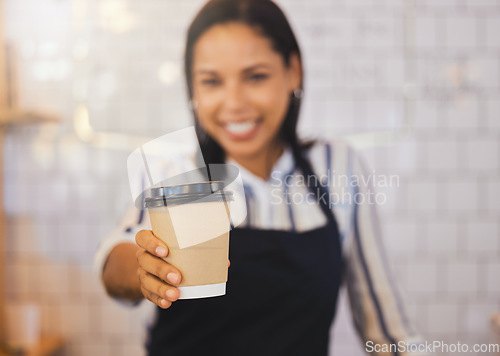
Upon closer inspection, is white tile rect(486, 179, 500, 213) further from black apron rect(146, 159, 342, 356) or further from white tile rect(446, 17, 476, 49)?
black apron rect(146, 159, 342, 356)

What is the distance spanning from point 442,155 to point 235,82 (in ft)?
1.48

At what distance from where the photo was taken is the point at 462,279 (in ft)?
2.62

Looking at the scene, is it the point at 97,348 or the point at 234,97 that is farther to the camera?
the point at 97,348

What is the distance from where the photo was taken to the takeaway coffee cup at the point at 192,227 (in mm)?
318

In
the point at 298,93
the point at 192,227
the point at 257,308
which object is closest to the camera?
the point at 192,227

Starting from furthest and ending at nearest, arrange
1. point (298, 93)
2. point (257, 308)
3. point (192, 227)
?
1. point (298, 93)
2. point (257, 308)
3. point (192, 227)

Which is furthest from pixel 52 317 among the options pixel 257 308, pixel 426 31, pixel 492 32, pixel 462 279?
pixel 492 32

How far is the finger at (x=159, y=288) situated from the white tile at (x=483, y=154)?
2.25ft

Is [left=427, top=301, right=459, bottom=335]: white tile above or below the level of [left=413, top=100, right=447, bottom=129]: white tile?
below

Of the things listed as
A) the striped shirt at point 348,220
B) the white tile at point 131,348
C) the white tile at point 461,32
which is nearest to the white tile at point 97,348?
the white tile at point 131,348

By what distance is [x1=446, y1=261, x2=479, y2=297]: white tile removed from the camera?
0.80 metres

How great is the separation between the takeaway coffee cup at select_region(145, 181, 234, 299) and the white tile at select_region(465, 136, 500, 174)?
64 cm

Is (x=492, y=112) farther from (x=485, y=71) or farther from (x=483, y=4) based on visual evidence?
(x=483, y=4)

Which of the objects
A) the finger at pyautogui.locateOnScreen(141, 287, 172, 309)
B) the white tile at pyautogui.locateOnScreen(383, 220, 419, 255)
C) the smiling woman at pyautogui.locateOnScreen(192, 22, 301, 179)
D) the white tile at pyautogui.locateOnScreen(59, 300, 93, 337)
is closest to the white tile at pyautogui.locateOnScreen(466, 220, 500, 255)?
the white tile at pyautogui.locateOnScreen(383, 220, 419, 255)
